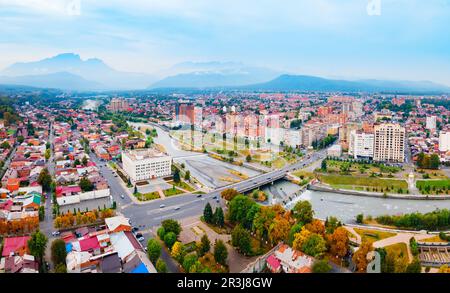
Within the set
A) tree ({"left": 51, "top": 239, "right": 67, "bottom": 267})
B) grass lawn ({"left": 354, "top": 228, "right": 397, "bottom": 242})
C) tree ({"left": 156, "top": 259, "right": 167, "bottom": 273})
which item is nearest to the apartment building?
grass lawn ({"left": 354, "top": 228, "right": 397, "bottom": 242})

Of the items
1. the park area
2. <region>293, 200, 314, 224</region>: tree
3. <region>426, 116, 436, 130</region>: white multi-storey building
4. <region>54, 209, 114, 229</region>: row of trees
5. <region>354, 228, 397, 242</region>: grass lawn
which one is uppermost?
<region>426, 116, 436, 130</region>: white multi-storey building

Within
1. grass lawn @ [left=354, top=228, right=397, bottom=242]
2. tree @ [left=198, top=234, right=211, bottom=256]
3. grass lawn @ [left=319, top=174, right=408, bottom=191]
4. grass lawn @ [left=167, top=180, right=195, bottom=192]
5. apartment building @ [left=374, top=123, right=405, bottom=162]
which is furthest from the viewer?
apartment building @ [left=374, top=123, right=405, bottom=162]

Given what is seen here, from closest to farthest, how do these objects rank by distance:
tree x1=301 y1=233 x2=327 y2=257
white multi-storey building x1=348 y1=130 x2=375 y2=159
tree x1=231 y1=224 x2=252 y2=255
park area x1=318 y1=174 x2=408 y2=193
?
1. tree x1=301 y1=233 x2=327 y2=257
2. tree x1=231 y1=224 x2=252 y2=255
3. park area x1=318 y1=174 x2=408 y2=193
4. white multi-storey building x1=348 y1=130 x2=375 y2=159

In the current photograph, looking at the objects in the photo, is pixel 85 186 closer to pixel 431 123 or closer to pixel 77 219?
pixel 77 219

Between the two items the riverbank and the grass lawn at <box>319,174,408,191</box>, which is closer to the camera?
the riverbank

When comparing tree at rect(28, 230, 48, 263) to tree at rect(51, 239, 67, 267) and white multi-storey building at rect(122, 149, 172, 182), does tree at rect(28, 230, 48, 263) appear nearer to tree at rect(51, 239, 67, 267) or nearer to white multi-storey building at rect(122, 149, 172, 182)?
tree at rect(51, 239, 67, 267)

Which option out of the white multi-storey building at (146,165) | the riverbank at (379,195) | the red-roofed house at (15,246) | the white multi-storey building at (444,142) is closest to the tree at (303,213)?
the riverbank at (379,195)

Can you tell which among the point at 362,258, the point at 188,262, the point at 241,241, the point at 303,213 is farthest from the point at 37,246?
the point at 362,258
